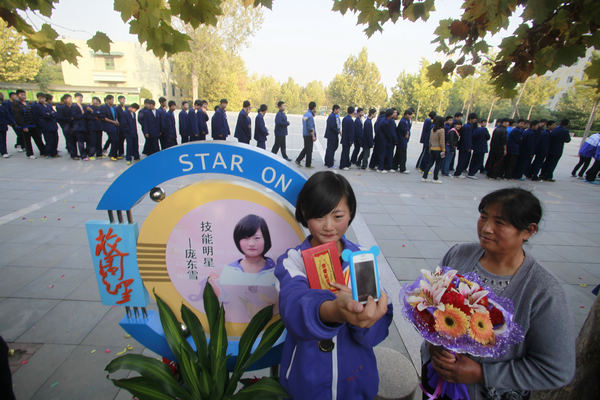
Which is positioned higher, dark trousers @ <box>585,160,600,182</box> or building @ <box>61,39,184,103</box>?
building @ <box>61,39,184,103</box>

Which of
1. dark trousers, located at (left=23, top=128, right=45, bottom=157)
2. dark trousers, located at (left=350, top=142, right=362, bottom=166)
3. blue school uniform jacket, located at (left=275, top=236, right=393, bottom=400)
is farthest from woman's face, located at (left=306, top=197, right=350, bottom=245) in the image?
dark trousers, located at (left=23, top=128, right=45, bottom=157)

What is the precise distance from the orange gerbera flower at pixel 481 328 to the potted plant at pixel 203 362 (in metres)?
0.92

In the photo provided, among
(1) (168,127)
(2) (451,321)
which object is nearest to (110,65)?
(1) (168,127)

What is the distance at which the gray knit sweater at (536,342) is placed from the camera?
1136 millimetres

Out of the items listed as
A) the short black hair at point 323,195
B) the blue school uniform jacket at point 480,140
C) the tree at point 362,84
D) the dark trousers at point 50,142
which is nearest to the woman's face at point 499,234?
the short black hair at point 323,195

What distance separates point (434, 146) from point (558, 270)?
4.46 m

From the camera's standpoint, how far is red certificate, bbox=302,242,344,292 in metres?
1.26

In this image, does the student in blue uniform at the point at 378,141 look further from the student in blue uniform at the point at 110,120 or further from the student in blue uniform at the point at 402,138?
the student in blue uniform at the point at 110,120

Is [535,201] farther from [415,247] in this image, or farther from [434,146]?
[434,146]

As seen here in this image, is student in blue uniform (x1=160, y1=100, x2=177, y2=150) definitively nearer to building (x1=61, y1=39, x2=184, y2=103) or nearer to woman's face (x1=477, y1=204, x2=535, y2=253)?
woman's face (x1=477, y1=204, x2=535, y2=253)

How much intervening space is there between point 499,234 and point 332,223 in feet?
2.33

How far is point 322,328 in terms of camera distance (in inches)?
41.0

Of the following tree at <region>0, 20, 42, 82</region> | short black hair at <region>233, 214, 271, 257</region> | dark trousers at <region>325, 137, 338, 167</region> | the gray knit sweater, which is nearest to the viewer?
the gray knit sweater

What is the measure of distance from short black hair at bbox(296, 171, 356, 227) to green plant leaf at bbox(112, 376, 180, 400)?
1.13 meters
